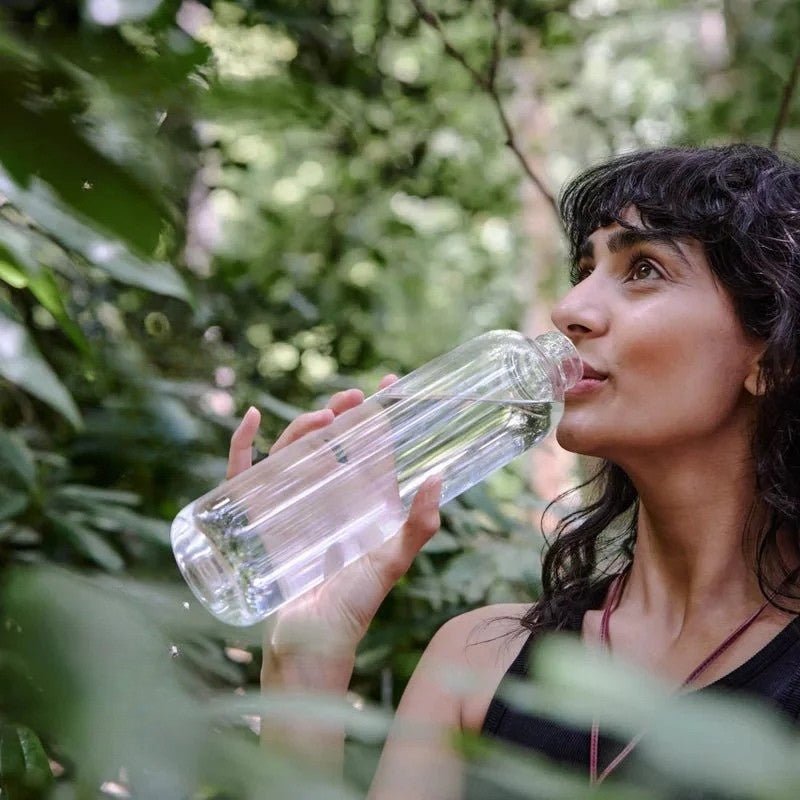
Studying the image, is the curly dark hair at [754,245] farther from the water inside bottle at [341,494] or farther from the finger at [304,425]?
the finger at [304,425]

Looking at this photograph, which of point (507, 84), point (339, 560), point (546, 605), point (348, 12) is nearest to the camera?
point (339, 560)

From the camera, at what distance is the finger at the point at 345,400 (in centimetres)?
138

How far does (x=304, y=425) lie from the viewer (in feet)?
4.38

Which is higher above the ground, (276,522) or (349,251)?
(276,522)

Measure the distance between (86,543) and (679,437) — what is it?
65 centimetres

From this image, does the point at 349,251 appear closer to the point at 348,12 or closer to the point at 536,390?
the point at 348,12

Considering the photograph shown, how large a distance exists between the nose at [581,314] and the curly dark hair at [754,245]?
117 millimetres

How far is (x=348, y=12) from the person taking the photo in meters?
2.53

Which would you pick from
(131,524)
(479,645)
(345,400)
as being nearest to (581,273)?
(345,400)

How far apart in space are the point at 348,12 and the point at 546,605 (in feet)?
4.69

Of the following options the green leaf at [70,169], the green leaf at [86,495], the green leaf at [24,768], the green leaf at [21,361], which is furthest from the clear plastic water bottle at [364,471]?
the green leaf at [70,169]

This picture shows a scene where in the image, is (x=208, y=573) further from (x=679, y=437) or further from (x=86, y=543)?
(x=679, y=437)

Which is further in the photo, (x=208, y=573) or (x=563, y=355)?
(x=563, y=355)

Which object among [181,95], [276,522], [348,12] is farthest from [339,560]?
[348,12]
